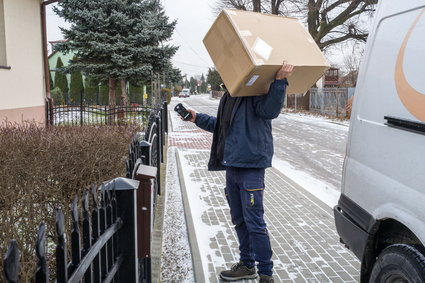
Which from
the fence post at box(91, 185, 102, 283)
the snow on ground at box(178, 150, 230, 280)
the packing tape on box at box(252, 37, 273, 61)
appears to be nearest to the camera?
the fence post at box(91, 185, 102, 283)

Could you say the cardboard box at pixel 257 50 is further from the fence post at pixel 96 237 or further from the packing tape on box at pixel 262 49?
the fence post at pixel 96 237

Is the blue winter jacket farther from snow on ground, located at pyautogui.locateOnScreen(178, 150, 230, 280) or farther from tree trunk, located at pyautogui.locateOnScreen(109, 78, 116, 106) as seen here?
A: tree trunk, located at pyautogui.locateOnScreen(109, 78, 116, 106)

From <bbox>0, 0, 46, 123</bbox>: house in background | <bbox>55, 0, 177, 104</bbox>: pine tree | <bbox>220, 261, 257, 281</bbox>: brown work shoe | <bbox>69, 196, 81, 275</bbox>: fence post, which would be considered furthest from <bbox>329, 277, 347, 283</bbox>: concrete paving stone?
<bbox>55, 0, 177, 104</bbox>: pine tree

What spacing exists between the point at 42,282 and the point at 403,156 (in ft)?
6.16

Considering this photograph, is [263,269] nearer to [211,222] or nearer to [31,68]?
[211,222]

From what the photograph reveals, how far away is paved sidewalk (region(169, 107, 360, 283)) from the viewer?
12.3 ft

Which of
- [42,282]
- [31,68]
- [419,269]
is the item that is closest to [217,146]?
[419,269]

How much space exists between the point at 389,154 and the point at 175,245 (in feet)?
8.60

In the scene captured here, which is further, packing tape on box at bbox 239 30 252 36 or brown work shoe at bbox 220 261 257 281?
brown work shoe at bbox 220 261 257 281

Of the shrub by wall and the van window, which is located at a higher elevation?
the van window

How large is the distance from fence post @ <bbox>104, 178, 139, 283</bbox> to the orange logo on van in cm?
150

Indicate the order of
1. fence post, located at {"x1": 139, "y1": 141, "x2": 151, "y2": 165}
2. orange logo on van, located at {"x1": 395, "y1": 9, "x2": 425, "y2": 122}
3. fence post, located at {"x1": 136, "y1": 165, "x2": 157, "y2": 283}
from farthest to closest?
fence post, located at {"x1": 139, "y1": 141, "x2": 151, "y2": 165}, fence post, located at {"x1": 136, "y1": 165, "x2": 157, "y2": 283}, orange logo on van, located at {"x1": 395, "y1": 9, "x2": 425, "y2": 122}

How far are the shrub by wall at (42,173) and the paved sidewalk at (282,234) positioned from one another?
49.1 inches

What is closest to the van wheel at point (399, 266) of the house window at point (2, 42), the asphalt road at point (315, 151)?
the asphalt road at point (315, 151)
